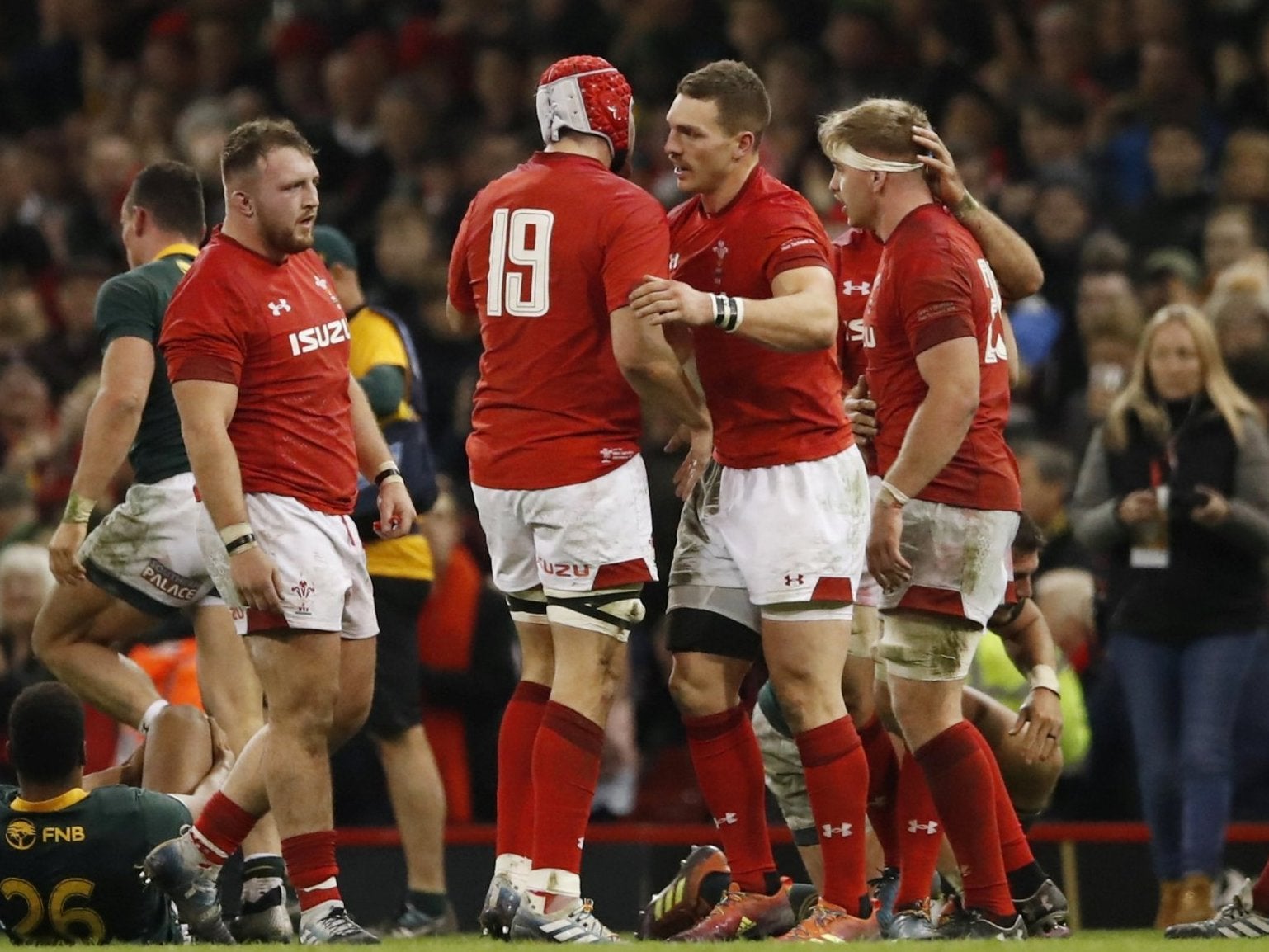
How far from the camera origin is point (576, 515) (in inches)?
264

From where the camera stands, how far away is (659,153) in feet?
45.7

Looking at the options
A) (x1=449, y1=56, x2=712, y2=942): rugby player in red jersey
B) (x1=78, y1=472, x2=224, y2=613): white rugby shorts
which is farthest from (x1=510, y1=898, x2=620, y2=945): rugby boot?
(x1=78, y1=472, x2=224, y2=613): white rugby shorts

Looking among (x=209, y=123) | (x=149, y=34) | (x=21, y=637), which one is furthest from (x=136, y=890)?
(x=149, y=34)

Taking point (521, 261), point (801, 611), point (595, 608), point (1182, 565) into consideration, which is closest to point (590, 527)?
point (595, 608)

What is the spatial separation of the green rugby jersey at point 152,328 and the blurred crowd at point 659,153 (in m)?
2.39

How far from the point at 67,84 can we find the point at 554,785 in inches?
484

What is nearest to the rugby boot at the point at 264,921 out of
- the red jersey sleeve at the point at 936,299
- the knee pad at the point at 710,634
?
the knee pad at the point at 710,634

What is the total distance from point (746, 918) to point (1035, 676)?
141 cm

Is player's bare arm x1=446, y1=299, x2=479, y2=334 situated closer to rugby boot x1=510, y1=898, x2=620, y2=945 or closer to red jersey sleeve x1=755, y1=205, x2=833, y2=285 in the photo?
red jersey sleeve x1=755, y1=205, x2=833, y2=285

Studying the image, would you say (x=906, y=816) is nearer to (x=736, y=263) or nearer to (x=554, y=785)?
(x=554, y=785)

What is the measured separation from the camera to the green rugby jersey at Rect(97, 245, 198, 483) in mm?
7695

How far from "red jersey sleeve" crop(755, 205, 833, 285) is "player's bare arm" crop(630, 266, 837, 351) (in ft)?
0.09

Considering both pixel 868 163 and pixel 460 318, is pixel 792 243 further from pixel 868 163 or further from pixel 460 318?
pixel 460 318

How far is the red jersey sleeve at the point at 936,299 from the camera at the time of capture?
6.77 metres
